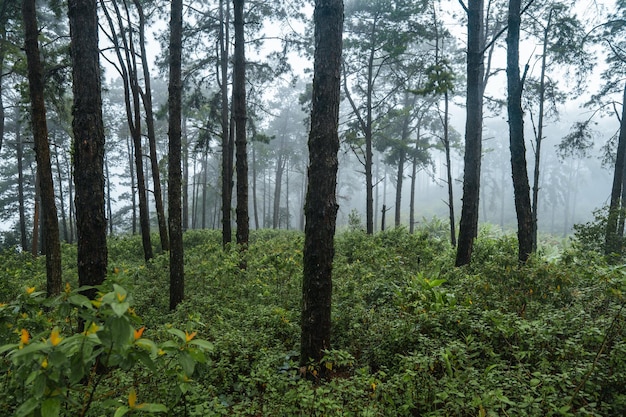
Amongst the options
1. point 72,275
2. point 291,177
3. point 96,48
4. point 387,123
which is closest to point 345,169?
point 291,177

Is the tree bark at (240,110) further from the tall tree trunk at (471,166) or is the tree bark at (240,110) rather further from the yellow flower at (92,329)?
the yellow flower at (92,329)

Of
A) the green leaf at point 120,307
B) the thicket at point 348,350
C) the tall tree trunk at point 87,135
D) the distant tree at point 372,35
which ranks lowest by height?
the thicket at point 348,350

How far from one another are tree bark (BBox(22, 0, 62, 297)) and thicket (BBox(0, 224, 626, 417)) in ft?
6.60

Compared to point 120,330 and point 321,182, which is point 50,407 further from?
point 321,182

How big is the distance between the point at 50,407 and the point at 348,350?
334 centimetres

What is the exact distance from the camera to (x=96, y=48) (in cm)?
424

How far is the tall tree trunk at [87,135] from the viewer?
409cm

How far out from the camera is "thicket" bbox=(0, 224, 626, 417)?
1.85 m

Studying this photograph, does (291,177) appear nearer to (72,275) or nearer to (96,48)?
(72,275)

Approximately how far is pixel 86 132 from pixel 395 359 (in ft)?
15.5

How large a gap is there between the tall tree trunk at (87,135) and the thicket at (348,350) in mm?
765

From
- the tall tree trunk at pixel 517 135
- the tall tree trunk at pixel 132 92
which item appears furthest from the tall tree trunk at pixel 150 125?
the tall tree trunk at pixel 517 135

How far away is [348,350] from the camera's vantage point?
432 centimetres

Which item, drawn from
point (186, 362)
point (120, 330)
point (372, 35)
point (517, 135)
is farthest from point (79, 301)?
point (372, 35)
